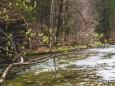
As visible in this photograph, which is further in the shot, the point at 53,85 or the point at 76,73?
the point at 76,73

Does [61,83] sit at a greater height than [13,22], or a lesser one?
lesser

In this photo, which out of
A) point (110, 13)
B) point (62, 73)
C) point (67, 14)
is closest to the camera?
point (62, 73)

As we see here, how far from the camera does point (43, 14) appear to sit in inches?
1822

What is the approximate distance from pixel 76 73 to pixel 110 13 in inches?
3132

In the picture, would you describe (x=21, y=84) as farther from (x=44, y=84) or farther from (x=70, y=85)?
(x=70, y=85)

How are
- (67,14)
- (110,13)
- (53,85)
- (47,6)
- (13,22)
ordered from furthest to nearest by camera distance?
(110,13) < (47,6) < (67,14) < (13,22) < (53,85)

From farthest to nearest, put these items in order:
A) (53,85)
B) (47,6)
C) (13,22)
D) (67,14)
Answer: (47,6) → (67,14) → (13,22) → (53,85)

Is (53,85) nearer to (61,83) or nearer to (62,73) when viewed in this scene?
(61,83)

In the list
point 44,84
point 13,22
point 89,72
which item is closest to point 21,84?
point 44,84

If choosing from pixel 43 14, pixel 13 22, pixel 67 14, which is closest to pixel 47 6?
pixel 43 14

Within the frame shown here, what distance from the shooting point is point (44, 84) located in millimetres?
13211

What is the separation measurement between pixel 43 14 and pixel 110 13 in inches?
2021

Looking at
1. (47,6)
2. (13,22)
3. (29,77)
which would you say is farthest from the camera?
(47,6)

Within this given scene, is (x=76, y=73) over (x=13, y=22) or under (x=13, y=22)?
under
